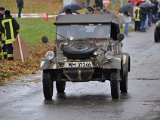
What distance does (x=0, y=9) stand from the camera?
21391mm

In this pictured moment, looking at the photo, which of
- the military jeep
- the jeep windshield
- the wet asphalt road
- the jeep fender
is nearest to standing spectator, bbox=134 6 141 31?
the wet asphalt road

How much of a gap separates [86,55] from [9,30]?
25.7 ft

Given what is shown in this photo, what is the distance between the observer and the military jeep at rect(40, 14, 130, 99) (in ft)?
44.4

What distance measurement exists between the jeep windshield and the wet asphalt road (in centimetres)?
130

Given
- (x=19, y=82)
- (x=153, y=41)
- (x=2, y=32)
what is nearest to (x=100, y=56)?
(x=19, y=82)

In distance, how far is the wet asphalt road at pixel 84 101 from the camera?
→ 38.3 ft

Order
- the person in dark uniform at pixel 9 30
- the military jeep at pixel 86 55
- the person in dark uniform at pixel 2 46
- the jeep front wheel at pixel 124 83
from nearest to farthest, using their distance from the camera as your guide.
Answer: the military jeep at pixel 86 55
the jeep front wheel at pixel 124 83
the person in dark uniform at pixel 9 30
the person in dark uniform at pixel 2 46

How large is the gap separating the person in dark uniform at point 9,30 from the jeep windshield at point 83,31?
6261mm

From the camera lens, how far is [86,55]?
1366 centimetres

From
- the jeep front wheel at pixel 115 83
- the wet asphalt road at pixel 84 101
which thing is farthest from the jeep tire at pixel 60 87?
the jeep front wheel at pixel 115 83

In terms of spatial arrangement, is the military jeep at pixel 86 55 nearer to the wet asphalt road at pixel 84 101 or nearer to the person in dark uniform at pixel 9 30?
the wet asphalt road at pixel 84 101

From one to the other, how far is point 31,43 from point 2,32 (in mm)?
5777

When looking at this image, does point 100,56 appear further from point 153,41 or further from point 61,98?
point 153,41

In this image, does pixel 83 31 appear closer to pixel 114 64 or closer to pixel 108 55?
pixel 108 55
